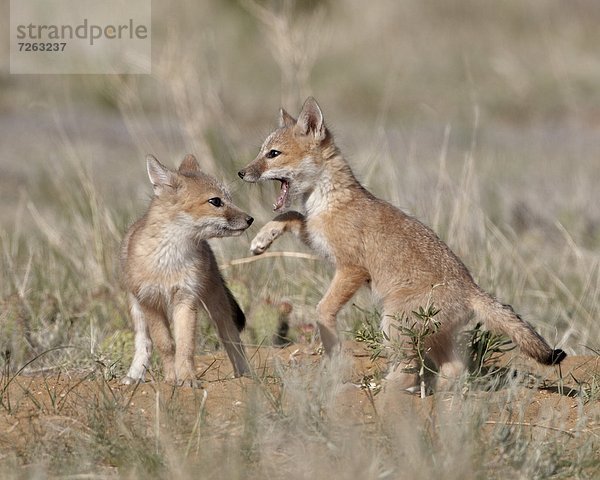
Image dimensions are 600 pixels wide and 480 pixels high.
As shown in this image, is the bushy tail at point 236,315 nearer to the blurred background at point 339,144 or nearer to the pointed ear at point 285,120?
the blurred background at point 339,144

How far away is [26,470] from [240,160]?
18.8ft

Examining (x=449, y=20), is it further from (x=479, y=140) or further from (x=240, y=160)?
(x=240, y=160)

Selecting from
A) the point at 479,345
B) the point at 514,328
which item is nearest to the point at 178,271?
the point at 479,345

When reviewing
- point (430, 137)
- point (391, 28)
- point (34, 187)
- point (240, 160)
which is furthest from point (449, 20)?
point (240, 160)

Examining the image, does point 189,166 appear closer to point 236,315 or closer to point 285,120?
point 285,120

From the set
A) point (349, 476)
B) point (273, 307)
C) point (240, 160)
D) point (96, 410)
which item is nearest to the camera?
point (349, 476)

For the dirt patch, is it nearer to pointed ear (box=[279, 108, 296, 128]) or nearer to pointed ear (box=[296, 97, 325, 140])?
pointed ear (box=[296, 97, 325, 140])

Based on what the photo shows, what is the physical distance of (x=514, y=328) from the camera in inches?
234

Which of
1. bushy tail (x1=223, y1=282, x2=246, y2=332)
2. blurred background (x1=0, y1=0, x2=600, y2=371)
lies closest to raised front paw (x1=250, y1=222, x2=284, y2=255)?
bushy tail (x1=223, y1=282, x2=246, y2=332)

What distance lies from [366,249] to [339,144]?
173 inches

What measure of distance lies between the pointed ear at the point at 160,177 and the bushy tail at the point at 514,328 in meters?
1.92

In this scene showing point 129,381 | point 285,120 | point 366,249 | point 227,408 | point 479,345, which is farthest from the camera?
point 285,120

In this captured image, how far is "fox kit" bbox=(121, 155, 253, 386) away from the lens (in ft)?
20.7

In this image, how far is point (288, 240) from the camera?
9.08 meters
